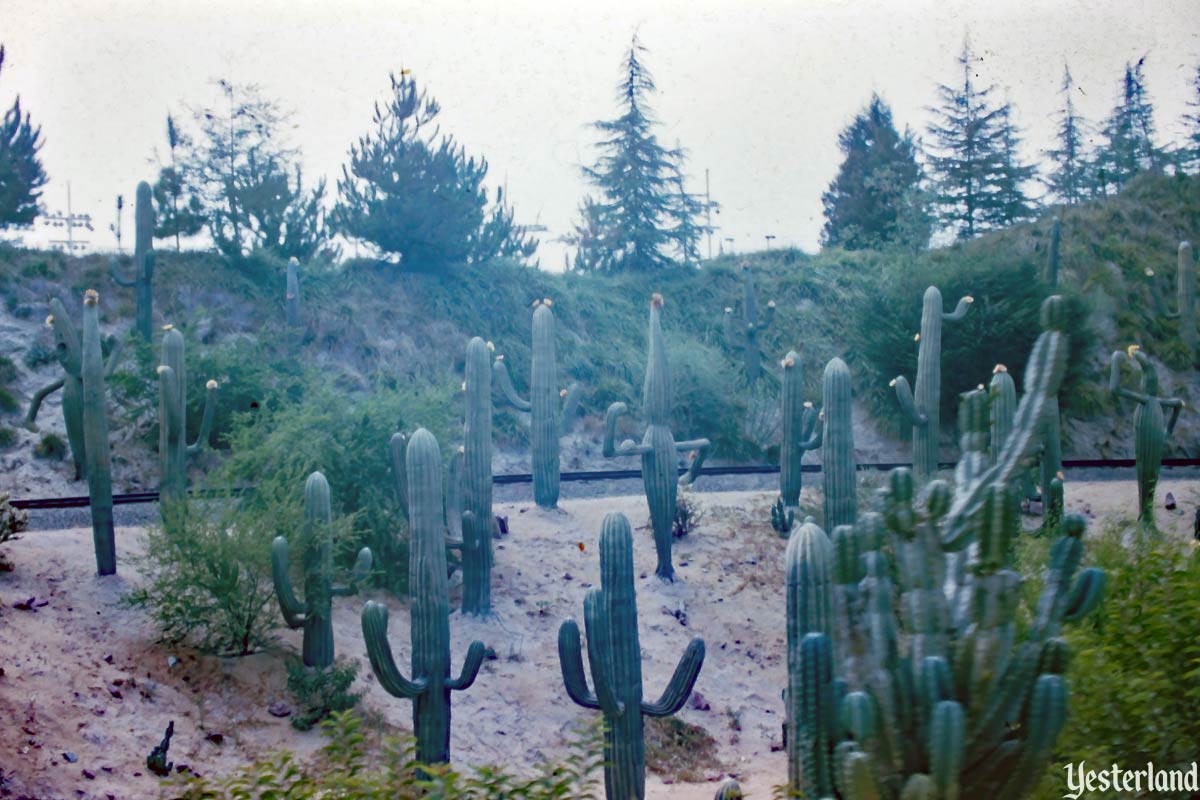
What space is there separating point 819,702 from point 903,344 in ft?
60.1

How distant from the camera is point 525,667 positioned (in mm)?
10344

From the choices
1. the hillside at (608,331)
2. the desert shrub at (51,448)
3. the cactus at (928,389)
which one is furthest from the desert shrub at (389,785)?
the desert shrub at (51,448)

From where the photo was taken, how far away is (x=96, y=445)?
1022 cm

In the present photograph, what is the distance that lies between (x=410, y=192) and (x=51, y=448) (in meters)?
11.3

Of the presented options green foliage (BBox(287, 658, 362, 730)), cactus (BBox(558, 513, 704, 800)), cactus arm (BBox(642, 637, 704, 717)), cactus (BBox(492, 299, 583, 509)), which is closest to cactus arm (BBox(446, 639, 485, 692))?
cactus (BBox(558, 513, 704, 800))

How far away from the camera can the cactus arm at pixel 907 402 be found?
12.5 m

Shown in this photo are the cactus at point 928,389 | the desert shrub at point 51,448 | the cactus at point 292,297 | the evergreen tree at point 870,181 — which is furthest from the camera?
the evergreen tree at point 870,181

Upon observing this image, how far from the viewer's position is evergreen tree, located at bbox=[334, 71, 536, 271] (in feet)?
82.7

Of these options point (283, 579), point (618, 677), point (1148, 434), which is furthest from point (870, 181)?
point (618, 677)

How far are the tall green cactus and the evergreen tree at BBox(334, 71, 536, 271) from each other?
14.4 meters

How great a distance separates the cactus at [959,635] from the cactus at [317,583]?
570cm

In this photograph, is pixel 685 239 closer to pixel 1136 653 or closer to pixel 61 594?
pixel 61 594

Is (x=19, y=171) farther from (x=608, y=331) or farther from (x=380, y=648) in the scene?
(x=380, y=648)

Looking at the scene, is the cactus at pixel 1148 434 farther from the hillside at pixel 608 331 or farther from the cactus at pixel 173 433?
the cactus at pixel 173 433
